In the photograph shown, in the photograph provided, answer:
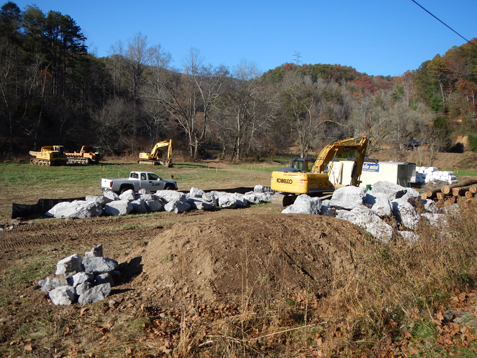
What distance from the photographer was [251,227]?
24.3 ft

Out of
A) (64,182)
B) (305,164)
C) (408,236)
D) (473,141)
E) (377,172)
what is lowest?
(64,182)

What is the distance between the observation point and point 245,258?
21.0ft

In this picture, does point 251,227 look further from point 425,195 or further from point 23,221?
point 425,195

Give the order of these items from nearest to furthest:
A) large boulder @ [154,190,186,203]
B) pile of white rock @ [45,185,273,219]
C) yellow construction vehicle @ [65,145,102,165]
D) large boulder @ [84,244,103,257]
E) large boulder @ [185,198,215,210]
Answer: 1. large boulder @ [84,244,103,257]
2. pile of white rock @ [45,185,273,219]
3. large boulder @ [185,198,215,210]
4. large boulder @ [154,190,186,203]
5. yellow construction vehicle @ [65,145,102,165]

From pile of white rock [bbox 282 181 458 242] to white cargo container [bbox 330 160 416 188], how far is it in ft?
30.4

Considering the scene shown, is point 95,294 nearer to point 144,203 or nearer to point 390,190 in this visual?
point 144,203

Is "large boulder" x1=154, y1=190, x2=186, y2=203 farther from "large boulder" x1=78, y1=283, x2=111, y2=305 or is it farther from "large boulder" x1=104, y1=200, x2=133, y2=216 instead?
"large boulder" x1=78, y1=283, x2=111, y2=305

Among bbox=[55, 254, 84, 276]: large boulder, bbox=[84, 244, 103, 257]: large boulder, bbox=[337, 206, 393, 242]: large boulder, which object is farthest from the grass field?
bbox=[337, 206, 393, 242]: large boulder

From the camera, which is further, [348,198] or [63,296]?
[348,198]

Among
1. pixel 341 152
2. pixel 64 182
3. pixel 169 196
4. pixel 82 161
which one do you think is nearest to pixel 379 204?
pixel 341 152

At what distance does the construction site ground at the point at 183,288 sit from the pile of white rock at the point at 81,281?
7.1 inches

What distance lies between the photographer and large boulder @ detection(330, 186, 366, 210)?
40.6ft

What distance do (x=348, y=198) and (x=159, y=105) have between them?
4646 centimetres

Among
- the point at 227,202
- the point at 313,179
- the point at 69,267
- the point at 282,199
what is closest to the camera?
the point at 69,267
